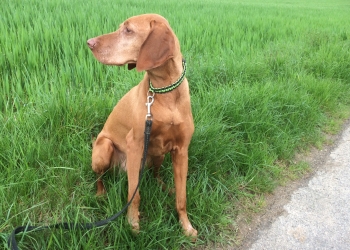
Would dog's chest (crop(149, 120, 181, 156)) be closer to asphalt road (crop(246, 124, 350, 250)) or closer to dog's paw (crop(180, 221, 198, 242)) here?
dog's paw (crop(180, 221, 198, 242))

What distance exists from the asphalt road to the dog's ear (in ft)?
4.61

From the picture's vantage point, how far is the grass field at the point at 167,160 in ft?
6.57

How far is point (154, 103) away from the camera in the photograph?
6.57 feet

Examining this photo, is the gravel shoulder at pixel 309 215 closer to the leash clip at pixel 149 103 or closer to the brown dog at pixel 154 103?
the brown dog at pixel 154 103

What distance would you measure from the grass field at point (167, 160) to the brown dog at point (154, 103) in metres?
0.18

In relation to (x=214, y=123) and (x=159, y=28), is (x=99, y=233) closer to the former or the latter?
(x=159, y=28)

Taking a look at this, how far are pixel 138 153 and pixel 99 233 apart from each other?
560 mm

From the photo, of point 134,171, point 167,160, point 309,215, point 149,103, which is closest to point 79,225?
point 134,171

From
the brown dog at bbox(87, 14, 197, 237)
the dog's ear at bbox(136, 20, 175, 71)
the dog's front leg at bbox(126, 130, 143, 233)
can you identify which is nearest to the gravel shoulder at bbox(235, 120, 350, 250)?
the brown dog at bbox(87, 14, 197, 237)

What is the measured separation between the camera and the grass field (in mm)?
2002

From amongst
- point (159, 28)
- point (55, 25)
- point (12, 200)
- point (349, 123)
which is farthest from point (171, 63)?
point (55, 25)

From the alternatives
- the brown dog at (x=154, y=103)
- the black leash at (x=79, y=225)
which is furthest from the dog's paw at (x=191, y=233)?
the black leash at (x=79, y=225)

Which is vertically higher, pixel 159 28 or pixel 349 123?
pixel 159 28

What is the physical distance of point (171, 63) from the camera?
1958 mm
